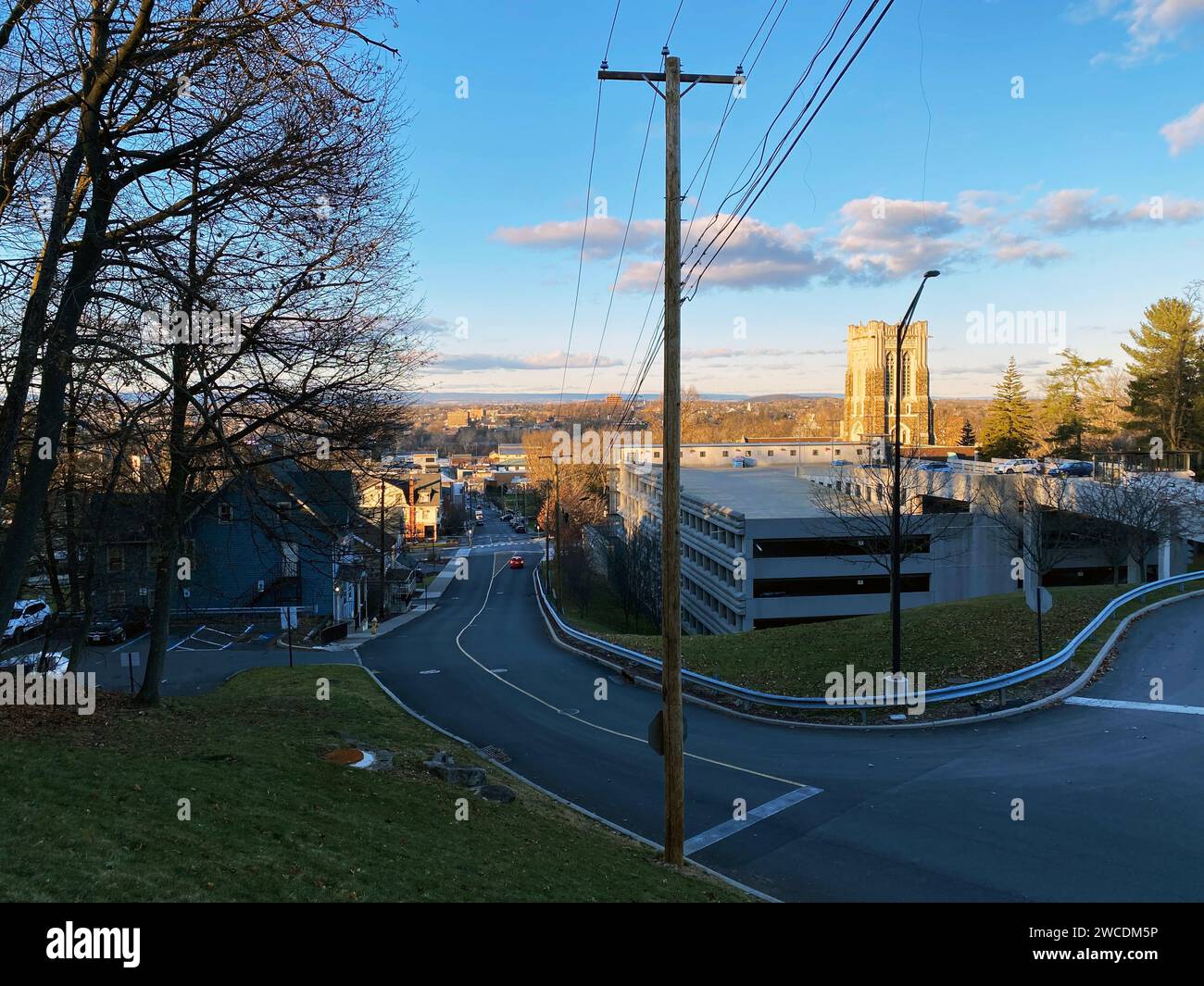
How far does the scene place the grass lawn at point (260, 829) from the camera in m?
6.09

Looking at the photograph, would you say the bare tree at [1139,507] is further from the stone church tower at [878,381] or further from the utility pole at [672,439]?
the stone church tower at [878,381]

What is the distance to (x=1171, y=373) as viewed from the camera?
48781mm

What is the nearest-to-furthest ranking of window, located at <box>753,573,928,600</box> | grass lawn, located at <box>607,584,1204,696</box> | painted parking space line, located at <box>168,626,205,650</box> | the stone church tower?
grass lawn, located at <box>607,584,1204,696</box>
painted parking space line, located at <box>168,626,205,650</box>
window, located at <box>753,573,928,600</box>
the stone church tower

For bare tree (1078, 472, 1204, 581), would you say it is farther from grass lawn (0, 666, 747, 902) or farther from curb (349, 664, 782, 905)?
grass lawn (0, 666, 747, 902)

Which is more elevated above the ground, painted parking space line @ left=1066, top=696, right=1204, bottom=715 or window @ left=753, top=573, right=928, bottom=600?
painted parking space line @ left=1066, top=696, right=1204, bottom=715

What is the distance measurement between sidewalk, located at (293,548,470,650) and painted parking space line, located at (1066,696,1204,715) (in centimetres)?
2625

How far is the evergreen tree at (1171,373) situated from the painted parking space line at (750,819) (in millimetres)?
47931

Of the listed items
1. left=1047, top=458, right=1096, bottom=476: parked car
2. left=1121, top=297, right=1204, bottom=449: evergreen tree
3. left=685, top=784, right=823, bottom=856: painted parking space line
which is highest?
left=1121, top=297, right=1204, bottom=449: evergreen tree

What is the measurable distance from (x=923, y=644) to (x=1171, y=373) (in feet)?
139

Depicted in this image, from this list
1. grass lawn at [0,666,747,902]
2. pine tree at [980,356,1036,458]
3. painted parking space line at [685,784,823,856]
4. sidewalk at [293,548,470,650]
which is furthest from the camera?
pine tree at [980,356,1036,458]

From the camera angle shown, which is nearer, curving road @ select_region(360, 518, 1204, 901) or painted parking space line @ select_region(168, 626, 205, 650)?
curving road @ select_region(360, 518, 1204, 901)

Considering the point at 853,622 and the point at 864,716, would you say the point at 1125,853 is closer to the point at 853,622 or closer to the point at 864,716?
the point at 864,716

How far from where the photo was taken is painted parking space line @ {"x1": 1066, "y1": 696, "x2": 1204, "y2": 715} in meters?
14.4

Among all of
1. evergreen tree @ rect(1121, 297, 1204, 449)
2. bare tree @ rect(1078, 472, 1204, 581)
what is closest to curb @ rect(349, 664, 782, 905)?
bare tree @ rect(1078, 472, 1204, 581)
